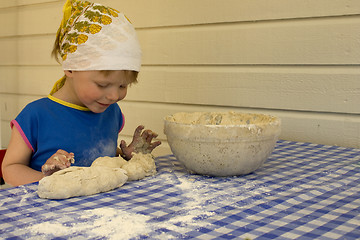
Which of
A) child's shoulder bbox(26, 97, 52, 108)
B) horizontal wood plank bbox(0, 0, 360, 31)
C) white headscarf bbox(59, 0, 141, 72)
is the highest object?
horizontal wood plank bbox(0, 0, 360, 31)

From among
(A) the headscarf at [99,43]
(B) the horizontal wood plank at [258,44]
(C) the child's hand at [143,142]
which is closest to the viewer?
(A) the headscarf at [99,43]

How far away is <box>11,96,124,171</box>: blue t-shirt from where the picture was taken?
144 cm

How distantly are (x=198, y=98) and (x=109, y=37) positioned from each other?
2.92 feet

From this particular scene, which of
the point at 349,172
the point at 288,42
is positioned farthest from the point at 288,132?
the point at 349,172

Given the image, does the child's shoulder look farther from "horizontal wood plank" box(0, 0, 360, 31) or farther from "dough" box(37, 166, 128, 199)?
"horizontal wood plank" box(0, 0, 360, 31)

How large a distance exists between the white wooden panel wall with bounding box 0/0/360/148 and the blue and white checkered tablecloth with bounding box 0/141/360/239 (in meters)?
0.56

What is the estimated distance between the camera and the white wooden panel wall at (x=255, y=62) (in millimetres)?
1711

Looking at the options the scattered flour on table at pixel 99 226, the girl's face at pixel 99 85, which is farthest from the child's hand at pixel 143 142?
the scattered flour on table at pixel 99 226

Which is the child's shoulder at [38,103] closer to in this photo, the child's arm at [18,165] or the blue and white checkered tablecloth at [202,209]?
A: the child's arm at [18,165]

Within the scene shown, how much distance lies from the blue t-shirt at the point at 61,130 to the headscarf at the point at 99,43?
19 cm

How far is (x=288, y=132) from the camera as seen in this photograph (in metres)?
Answer: 1.86

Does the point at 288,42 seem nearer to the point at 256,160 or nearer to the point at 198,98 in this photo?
the point at 198,98

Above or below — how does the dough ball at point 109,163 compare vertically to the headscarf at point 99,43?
below

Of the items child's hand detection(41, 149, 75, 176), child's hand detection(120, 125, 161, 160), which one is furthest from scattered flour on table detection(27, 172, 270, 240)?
child's hand detection(120, 125, 161, 160)
